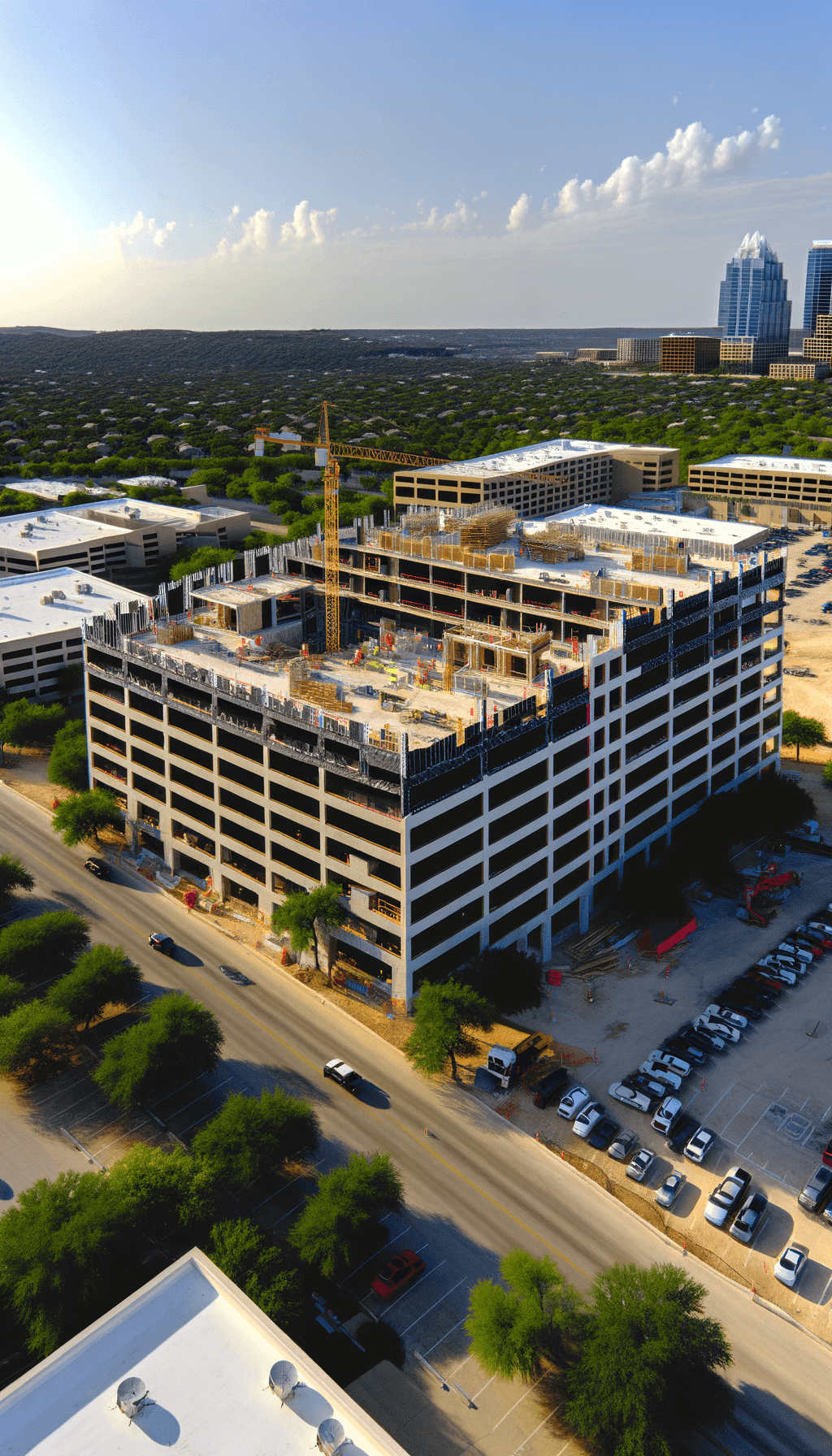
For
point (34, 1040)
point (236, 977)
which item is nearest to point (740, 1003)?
point (236, 977)

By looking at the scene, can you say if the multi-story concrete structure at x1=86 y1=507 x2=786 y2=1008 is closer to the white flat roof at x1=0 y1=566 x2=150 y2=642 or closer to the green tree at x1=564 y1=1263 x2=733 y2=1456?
the green tree at x1=564 y1=1263 x2=733 y2=1456

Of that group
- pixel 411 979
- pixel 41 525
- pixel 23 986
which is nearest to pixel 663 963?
pixel 411 979

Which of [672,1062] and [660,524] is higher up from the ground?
[660,524]

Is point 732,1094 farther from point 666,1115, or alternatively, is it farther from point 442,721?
point 442,721

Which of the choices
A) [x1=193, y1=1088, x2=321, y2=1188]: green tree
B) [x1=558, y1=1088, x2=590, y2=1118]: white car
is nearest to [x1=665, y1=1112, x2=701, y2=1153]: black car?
[x1=558, y1=1088, x2=590, y2=1118]: white car

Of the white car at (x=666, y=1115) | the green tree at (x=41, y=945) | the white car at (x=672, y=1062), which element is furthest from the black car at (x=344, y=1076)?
the green tree at (x=41, y=945)

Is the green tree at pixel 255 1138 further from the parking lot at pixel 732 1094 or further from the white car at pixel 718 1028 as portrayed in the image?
the white car at pixel 718 1028
